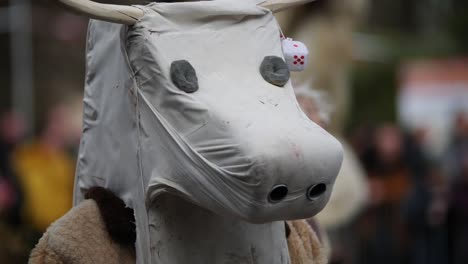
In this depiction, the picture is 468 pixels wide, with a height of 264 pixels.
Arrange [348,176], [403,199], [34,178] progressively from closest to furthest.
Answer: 1. [348,176]
2. [34,178]
3. [403,199]

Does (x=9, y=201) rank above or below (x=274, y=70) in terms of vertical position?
below

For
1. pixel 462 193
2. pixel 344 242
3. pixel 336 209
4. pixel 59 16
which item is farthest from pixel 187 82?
pixel 59 16

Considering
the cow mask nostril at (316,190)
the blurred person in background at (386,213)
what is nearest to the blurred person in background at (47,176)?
the blurred person in background at (386,213)

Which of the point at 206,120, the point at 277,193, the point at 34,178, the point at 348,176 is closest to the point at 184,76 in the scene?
the point at 206,120

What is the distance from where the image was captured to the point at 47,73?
1952cm

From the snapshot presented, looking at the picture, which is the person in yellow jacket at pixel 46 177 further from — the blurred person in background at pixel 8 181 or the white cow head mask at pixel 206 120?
the white cow head mask at pixel 206 120

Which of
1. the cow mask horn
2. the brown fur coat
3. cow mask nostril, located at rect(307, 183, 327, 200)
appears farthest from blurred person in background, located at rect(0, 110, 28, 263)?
cow mask nostril, located at rect(307, 183, 327, 200)

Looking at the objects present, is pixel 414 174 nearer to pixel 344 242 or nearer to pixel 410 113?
pixel 410 113

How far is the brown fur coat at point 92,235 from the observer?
432 cm

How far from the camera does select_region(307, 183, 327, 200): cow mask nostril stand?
13.0 ft

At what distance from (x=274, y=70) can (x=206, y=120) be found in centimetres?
33

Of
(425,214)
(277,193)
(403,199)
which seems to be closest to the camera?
(277,193)

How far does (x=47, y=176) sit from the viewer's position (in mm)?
10336

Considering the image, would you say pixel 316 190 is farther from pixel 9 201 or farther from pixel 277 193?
pixel 9 201
